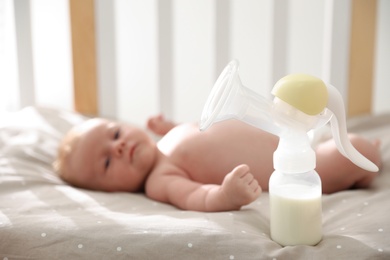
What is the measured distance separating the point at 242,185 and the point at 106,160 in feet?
1.31

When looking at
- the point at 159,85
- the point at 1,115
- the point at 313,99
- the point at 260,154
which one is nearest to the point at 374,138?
the point at 260,154

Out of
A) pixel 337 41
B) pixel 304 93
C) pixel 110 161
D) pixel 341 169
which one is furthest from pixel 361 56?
pixel 304 93

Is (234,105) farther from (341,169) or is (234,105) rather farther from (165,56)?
(165,56)

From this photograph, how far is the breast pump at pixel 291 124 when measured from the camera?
2.46 ft

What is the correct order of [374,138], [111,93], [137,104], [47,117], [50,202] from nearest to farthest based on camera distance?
[50,202] < [374,138] < [47,117] < [111,93] < [137,104]

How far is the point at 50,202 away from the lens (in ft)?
3.36

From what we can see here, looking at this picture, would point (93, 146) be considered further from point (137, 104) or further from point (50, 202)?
point (137, 104)

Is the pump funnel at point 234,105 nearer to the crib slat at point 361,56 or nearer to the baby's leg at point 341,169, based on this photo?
the baby's leg at point 341,169

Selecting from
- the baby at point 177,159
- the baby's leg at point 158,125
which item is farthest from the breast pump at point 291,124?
the baby's leg at point 158,125

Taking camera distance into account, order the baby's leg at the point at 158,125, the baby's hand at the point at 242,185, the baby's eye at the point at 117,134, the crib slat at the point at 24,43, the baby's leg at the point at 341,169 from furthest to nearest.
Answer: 1. the crib slat at the point at 24,43
2. the baby's leg at the point at 158,125
3. the baby's eye at the point at 117,134
4. the baby's leg at the point at 341,169
5. the baby's hand at the point at 242,185

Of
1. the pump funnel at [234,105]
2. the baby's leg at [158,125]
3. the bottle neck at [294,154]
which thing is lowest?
the baby's leg at [158,125]

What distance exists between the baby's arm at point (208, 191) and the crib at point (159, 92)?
0.03m

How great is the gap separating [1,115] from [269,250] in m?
1.00

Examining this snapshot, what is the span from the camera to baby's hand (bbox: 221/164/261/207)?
887 mm
